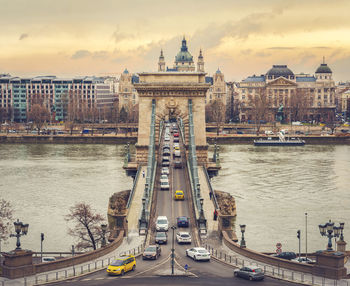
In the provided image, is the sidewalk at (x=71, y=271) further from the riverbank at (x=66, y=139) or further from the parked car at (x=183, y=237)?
the riverbank at (x=66, y=139)

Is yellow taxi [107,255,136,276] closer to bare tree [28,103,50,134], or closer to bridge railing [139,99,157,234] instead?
bridge railing [139,99,157,234]

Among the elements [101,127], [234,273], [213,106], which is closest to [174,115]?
[234,273]

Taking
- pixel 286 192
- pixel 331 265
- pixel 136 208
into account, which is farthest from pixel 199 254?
pixel 286 192

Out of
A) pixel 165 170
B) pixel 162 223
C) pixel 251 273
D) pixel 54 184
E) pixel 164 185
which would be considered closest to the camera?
pixel 251 273

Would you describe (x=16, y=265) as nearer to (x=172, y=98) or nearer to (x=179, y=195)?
(x=179, y=195)

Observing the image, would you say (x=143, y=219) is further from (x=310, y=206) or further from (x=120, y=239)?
(x=310, y=206)

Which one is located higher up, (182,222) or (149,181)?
(149,181)
